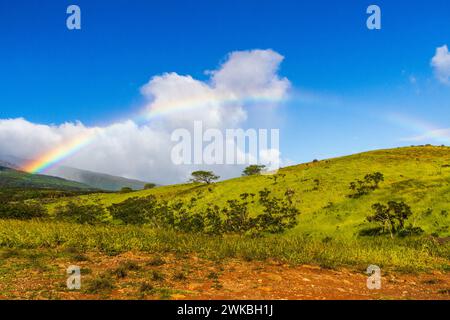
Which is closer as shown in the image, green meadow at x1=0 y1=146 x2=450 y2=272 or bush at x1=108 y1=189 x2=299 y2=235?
green meadow at x1=0 y1=146 x2=450 y2=272

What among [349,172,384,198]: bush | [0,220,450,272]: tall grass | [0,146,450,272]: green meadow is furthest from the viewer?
[349,172,384,198]: bush

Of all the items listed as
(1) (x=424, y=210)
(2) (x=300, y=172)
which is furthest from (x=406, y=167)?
(1) (x=424, y=210)

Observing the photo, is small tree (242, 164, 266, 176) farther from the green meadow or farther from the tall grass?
the tall grass

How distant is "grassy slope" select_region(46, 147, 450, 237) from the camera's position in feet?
120

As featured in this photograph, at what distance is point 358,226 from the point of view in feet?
118

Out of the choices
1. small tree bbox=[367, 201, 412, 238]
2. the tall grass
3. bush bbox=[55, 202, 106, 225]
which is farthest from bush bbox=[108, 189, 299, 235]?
the tall grass

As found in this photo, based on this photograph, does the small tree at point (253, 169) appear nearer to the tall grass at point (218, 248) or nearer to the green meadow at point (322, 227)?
the green meadow at point (322, 227)

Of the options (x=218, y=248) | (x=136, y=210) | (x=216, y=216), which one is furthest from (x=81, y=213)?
(x=218, y=248)

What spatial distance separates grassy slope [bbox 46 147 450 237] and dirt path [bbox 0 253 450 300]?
2067 centimetres

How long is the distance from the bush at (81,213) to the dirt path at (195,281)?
44446 mm

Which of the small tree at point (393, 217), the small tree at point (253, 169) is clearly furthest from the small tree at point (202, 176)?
the small tree at point (393, 217)

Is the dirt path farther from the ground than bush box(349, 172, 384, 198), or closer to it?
closer to it
